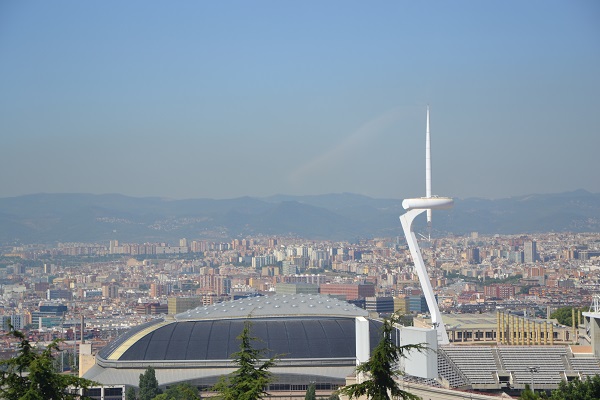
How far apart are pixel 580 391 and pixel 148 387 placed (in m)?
24.9

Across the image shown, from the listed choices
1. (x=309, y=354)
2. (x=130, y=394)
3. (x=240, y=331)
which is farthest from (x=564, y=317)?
(x=130, y=394)

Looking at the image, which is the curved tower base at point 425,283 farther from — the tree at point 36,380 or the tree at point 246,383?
the tree at point 36,380

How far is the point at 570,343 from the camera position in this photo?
52250mm

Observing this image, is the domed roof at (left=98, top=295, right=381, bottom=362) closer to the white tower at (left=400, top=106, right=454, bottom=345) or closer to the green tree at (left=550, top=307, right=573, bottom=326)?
the white tower at (left=400, top=106, right=454, bottom=345)

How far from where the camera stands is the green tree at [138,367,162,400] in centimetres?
5796

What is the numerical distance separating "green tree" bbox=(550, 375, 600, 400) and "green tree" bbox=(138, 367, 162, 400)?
23579 mm

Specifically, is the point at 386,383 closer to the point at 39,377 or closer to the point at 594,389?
the point at 39,377

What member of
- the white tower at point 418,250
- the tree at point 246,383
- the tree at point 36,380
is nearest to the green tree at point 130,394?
the white tower at point 418,250

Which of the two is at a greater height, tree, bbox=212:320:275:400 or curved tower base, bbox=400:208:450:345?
curved tower base, bbox=400:208:450:345

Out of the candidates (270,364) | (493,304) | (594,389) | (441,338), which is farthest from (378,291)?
(270,364)

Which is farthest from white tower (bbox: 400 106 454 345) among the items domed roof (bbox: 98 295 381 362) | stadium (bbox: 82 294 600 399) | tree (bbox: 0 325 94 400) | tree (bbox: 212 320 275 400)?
tree (bbox: 0 325 94 400)

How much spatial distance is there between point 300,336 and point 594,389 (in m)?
30.1

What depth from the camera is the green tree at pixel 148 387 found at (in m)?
58.0

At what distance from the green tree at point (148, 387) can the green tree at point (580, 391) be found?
23579 mm
